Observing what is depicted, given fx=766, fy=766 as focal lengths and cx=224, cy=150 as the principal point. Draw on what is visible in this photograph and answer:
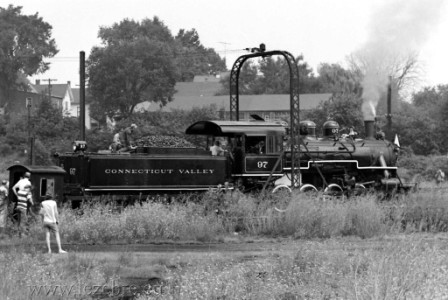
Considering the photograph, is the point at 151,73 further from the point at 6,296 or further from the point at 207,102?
the point at 6,296

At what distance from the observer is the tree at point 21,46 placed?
83.7 metres

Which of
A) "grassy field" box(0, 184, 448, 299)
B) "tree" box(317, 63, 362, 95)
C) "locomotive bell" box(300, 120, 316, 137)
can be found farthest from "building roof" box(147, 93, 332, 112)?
"grassy field" box(0, 184, 448, 299)

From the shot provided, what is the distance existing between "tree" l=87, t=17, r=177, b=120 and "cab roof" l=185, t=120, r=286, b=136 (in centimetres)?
5062

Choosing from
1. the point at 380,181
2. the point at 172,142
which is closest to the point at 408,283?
the point at 380,181

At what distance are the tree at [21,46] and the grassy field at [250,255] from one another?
65.2 meters

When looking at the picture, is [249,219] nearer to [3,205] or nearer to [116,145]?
[116,145]

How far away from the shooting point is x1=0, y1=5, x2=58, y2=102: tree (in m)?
83.7

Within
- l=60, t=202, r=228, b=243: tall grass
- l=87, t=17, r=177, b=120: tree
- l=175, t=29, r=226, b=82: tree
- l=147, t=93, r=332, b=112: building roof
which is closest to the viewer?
l=60, t=202, r=228, b=243: tall grass

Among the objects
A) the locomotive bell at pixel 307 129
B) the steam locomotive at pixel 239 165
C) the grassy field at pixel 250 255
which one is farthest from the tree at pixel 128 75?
the grassy field at pixel 250 255

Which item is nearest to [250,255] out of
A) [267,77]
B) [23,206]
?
[23,206]

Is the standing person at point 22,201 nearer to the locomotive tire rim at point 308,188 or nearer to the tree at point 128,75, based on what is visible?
the locomotive tire rim at point 308,188

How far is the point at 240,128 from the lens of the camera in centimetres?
2462

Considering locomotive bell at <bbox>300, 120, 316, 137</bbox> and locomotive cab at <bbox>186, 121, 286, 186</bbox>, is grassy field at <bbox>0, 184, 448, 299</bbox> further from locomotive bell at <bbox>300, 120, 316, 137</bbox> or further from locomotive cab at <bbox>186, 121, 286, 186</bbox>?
locomotive bell at <bbox>300, 120, 316, 137</bbox>

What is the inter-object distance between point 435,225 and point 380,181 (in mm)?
6188
